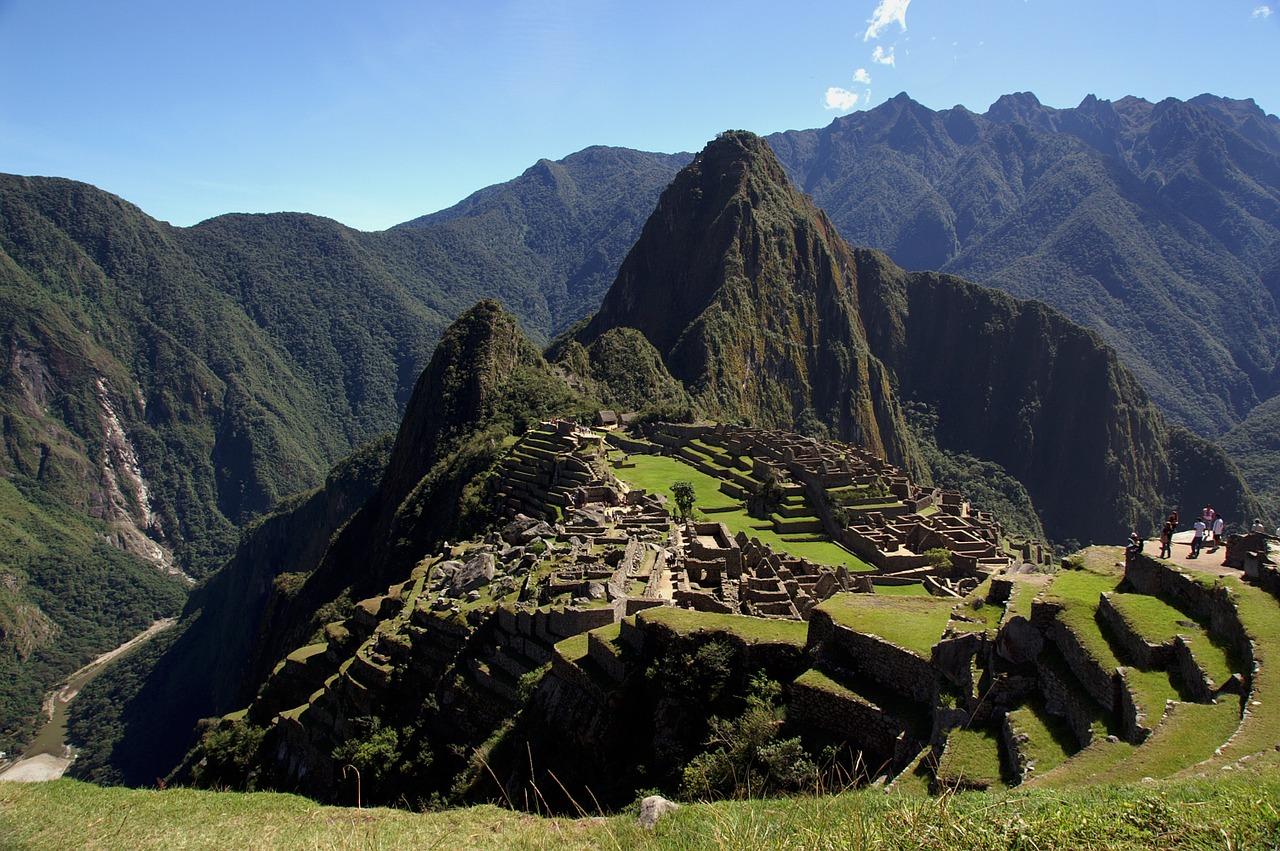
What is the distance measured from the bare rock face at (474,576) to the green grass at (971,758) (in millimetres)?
18572

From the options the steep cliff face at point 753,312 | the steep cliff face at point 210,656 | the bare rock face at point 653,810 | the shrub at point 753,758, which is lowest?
the steep cliff face at point 210,656

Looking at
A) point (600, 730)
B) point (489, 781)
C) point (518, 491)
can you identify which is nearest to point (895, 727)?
point (600, 730)

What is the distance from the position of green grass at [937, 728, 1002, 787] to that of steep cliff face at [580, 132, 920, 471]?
14284 cm

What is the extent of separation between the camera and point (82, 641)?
133 metres

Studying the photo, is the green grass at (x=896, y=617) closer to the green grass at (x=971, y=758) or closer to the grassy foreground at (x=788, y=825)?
the green grass at (x=971, y=758)

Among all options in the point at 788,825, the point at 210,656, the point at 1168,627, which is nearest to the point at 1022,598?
the point at 1168,627

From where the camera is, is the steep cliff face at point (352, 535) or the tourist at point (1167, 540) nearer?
the tourist at point (1167, 540)

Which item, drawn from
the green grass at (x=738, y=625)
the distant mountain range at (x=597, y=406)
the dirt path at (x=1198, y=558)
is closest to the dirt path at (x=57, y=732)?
the distant mountain range at (x=597, y=406)

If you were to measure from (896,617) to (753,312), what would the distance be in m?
164

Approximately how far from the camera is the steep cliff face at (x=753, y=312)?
549 ft

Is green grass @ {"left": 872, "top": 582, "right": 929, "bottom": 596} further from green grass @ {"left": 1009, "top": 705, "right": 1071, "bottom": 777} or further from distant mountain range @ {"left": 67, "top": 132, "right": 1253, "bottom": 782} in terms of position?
green grass @ {"left": 1009, "top": 705, "right": 1071, "bottom": 777}

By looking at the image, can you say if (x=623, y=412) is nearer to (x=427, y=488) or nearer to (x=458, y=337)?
(x=458, y=337)

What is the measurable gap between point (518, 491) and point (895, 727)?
4634 cm

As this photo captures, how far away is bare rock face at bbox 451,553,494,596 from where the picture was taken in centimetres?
2831
